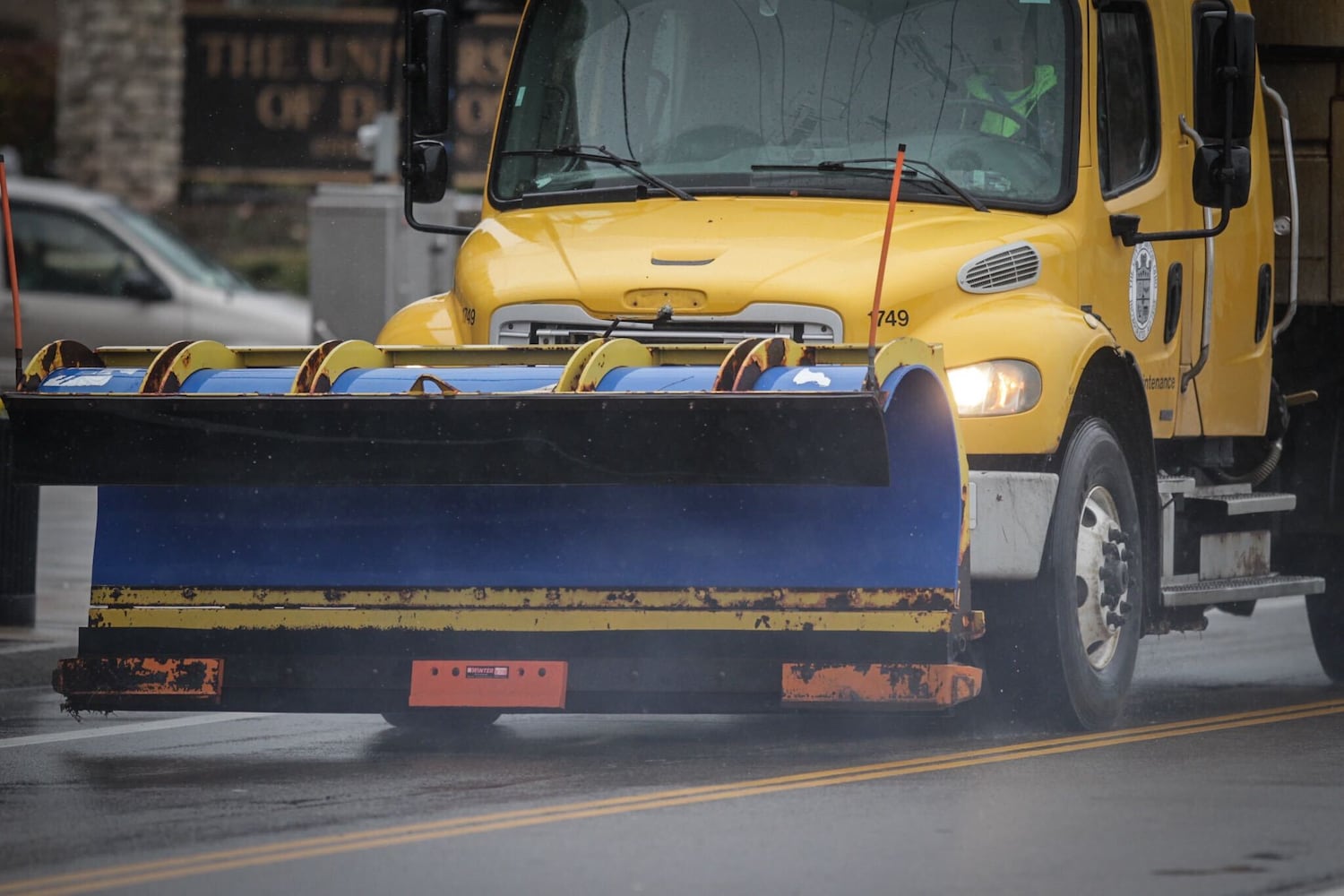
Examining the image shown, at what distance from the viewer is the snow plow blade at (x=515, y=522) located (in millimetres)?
8844

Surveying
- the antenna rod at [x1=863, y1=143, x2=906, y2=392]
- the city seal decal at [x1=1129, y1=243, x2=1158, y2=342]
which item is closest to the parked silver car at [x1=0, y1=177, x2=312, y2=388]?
the city seal decal at [x1=1129, y1=243, x2=1158, y2=342]

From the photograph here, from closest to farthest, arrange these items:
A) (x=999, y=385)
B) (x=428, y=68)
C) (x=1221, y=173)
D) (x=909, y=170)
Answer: (x=999, y=385)
(x=909, y=170)
(x=1221, y=173)
(x=428, y=68)

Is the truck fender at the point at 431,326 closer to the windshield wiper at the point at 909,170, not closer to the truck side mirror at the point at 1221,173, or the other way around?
the windshield wiper at the point at 909,170

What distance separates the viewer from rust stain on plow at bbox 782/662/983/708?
8.89m

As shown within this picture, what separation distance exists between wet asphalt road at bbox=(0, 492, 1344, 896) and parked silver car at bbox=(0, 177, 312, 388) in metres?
15.0

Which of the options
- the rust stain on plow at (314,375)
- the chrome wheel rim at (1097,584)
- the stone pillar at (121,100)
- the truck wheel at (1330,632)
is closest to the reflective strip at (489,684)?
the rust stain on plow at (314,375)

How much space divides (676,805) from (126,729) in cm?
306

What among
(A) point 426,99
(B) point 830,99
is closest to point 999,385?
(B) point 830,99

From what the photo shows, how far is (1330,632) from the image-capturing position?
Answer: 12742mm

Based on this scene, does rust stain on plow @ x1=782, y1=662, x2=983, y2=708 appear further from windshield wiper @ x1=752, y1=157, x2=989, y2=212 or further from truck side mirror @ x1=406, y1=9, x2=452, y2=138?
truck side mirror @ x1=406, y1=9, x2=452, y2=138

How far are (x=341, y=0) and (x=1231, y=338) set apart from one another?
3325cm

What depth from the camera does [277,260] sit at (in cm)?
4138

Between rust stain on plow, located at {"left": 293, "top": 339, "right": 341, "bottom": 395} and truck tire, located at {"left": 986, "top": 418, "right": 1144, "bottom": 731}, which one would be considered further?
truck tire, located at {"left": 986, "top": 418, "right": 1144, "bottom": 731}

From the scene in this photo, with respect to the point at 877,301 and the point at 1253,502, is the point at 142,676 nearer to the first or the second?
the point at 877,301
